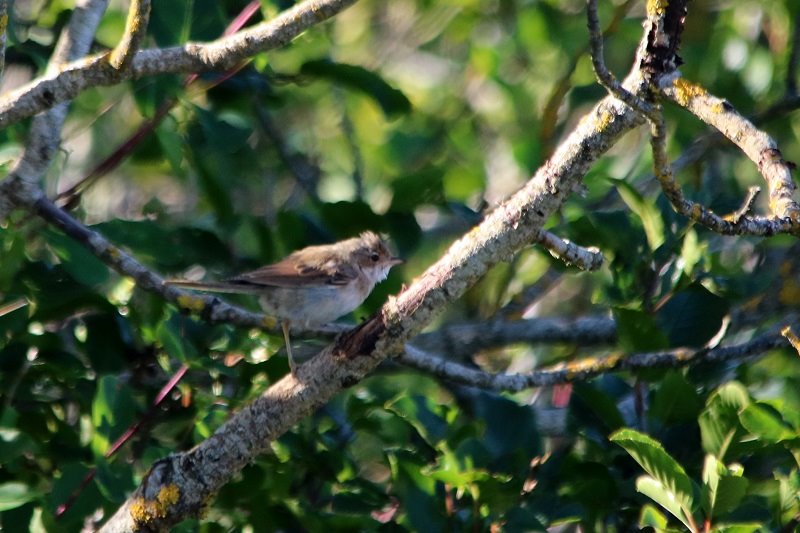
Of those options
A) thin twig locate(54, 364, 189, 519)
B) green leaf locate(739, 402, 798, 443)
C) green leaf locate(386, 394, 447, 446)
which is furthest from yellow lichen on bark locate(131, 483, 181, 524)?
green leaf locate(739, 402, 798, 443)

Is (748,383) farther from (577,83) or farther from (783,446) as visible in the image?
(577,83)

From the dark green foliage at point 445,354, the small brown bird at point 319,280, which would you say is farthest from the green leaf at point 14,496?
the small brown bird at point 319,280

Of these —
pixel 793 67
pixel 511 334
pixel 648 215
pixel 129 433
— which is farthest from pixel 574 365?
pixel 793 67

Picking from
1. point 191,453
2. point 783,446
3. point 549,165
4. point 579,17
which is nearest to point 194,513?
point 191,453

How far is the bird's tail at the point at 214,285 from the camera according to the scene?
4074mm

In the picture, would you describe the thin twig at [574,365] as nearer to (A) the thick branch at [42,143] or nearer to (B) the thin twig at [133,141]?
(B) the thin twig at [133,141]

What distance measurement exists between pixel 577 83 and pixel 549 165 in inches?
108

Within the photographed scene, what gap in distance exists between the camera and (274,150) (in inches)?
242

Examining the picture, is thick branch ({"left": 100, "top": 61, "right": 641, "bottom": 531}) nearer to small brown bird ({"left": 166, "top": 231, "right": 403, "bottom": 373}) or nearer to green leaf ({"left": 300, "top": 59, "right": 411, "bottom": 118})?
small brown bird ({"left": 166, "top": 231, "right": 403, "bottom": 373})

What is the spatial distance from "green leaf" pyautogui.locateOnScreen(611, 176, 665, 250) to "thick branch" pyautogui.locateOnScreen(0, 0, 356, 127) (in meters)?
1.46

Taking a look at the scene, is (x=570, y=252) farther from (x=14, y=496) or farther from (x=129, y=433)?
(x=14, y=496)

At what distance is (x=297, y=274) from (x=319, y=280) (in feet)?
0.51

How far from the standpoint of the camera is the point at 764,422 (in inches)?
121

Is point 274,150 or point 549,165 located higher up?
point 549,165
